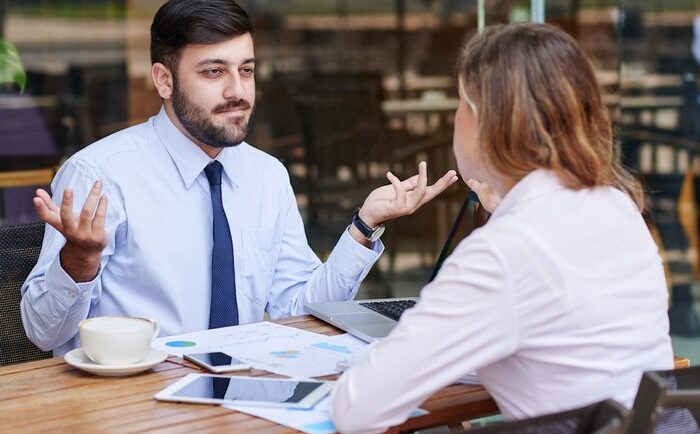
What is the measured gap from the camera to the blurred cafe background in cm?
494

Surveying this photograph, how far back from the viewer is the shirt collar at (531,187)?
1654 mm

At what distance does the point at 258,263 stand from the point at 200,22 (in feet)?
1.86

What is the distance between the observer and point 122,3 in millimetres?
5070

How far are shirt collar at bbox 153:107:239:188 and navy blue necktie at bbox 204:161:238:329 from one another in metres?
0.09

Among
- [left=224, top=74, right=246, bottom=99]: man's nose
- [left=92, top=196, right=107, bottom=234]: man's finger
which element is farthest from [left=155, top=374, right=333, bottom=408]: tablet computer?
[left=224, top=74, right=246, bottom=99]: man's nose

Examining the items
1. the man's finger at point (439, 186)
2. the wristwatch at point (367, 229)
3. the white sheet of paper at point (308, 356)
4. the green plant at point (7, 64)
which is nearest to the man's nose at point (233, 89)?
the wristwatch at point (367, 229)

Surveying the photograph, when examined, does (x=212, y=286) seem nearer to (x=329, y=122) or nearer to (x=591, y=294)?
(x=591, y=294)

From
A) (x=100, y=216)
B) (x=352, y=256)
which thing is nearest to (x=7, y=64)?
(x=352, y=256)

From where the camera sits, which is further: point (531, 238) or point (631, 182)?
point (631, 182)

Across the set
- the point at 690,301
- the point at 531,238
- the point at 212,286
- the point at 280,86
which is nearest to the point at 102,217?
the point at 212,286

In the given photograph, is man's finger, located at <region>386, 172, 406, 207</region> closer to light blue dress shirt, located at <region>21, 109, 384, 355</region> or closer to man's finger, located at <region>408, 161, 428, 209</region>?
man's finger, located at <region>408, 161, 428, 209</region>

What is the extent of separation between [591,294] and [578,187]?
178 mm

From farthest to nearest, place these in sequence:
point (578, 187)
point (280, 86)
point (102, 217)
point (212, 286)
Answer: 1. point (280, 86)
2. point (212, 286)
3. point (102, 217)
4. point (578, 187)

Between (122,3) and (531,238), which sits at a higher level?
(122,3)
